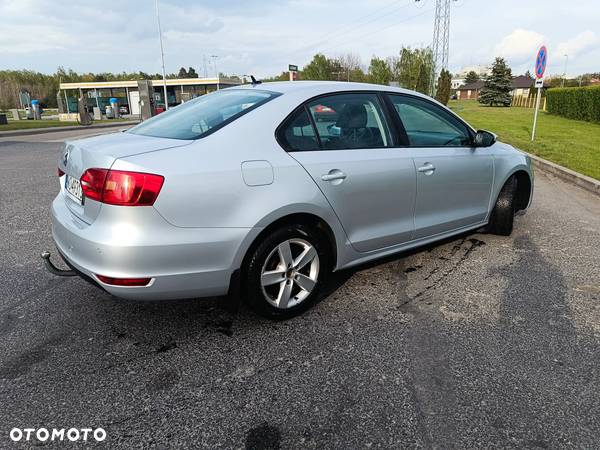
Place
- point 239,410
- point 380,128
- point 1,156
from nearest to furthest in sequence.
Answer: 1. point 239,410
2. point 380,128
3. point 1,156

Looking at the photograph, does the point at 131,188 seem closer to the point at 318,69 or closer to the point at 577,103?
the point at 577,103

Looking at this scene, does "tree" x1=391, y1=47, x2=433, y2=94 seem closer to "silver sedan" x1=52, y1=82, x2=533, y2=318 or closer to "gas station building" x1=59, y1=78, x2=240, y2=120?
"gas station building" x1=59, y1=78, x2=240, y2=120

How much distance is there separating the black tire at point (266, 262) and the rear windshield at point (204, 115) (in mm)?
791

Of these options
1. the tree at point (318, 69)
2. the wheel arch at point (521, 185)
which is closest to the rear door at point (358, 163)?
the wheel arch at point (521, 185)

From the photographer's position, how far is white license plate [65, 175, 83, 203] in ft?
9.23

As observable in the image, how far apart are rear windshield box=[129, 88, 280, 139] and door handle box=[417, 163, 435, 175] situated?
52.1 inches

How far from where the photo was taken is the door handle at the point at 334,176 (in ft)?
10.2

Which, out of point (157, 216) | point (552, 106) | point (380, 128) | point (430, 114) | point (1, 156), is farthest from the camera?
point (552, 106)

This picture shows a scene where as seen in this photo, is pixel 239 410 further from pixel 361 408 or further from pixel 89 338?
pixel 89 338

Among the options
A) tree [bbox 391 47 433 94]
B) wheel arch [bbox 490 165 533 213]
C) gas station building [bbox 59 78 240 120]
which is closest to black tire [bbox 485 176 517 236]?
wheel arch [bbox 490 165 533 213]

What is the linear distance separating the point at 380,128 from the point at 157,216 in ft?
6.36

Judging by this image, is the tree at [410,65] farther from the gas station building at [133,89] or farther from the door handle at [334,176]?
the door handle at [334,176]

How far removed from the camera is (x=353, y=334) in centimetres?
304

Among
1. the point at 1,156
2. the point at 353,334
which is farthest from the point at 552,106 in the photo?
the point at 353,334
